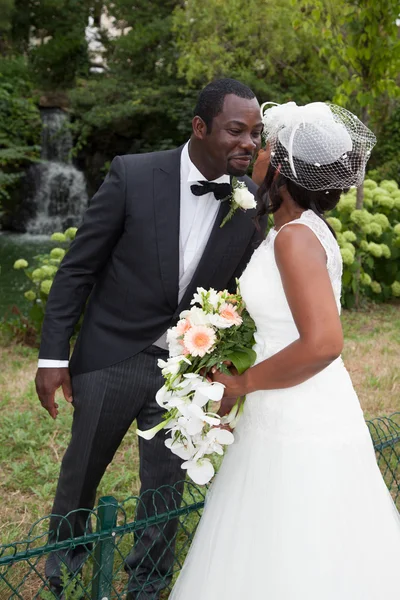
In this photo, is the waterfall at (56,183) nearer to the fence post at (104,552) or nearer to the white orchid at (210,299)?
the fence post at (104,552)

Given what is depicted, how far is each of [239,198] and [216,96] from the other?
0.40m

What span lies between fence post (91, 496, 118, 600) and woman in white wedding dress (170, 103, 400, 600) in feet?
0.99

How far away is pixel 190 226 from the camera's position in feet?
9.46

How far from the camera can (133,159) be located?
2.84 metres

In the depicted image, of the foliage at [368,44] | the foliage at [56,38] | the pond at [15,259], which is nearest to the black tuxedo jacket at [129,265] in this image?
the foliage at [368,44]

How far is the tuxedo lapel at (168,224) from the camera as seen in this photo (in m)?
2.77

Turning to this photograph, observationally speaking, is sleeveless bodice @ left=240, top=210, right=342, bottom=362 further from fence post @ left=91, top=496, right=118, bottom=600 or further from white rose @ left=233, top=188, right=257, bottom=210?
fence post @ left=91, top=496, right=118, bottom=600

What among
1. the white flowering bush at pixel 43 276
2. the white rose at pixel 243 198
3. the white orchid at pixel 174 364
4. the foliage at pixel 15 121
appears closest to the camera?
the white orchid at pixel 174 364

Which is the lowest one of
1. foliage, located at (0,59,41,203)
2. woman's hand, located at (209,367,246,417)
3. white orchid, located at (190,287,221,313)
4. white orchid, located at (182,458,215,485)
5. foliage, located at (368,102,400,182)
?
foliage, located at (0,59,41,203)

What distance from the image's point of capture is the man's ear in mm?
2723

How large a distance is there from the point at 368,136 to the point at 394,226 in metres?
7.52

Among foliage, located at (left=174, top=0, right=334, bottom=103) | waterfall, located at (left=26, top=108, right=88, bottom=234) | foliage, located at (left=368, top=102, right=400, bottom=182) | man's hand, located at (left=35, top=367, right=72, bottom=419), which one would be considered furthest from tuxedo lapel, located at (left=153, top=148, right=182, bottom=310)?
waterfall, located at (left=26, top=108, right=88, bottom=234)

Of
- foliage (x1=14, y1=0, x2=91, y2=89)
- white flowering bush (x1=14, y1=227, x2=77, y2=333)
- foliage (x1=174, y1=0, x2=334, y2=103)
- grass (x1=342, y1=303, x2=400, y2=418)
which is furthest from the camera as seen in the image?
foliage (x1=14, y1=0, x2=91, y2=89)

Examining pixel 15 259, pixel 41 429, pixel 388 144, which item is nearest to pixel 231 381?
pixel 41 429
